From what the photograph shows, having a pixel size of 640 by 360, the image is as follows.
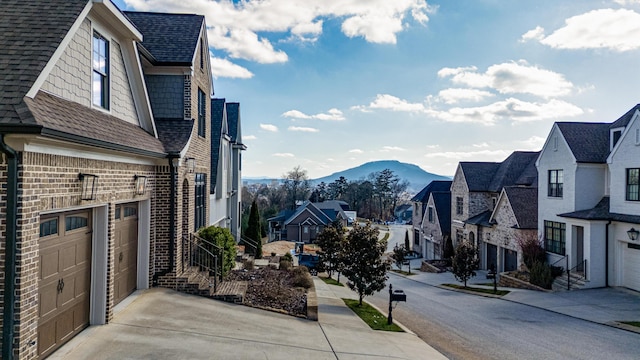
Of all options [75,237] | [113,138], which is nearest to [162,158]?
[113,138]

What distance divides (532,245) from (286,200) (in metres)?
77.1

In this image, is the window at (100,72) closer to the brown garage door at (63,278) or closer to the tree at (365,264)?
the brown garage door at (63,278)

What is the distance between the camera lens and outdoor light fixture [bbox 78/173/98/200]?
7199 millimetres

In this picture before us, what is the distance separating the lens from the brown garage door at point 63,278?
644 cm

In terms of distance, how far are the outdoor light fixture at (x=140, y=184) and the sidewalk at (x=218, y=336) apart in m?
2.65

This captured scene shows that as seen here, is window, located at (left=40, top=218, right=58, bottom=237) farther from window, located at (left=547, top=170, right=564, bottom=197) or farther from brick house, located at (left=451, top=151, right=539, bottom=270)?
brick house, located at (left=451, top=151, right=539, bottom=270)

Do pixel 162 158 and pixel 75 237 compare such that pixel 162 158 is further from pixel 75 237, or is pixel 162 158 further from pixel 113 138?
pixel 75 237

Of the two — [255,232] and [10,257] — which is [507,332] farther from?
[255,232]

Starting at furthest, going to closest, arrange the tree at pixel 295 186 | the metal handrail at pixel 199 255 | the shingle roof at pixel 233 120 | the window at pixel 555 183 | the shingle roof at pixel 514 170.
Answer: the tree at pixel 295 186 → the shingle roof at pixel 514 170 → the shingle roof at pixel 233 120 → the window at pixel 555 183 → the metal handrail at pixel 199 255

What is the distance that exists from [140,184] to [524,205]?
80.4 ft

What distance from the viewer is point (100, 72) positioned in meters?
8.84

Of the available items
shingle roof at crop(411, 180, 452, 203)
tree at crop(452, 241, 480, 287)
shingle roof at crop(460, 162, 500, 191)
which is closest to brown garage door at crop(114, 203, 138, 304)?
tree at crop(452, 241, 480, 287)

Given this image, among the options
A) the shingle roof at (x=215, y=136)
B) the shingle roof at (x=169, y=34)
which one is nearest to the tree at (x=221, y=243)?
the shingle roof at (x=169, y=34)

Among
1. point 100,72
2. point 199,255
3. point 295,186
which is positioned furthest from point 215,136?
point 295,186
